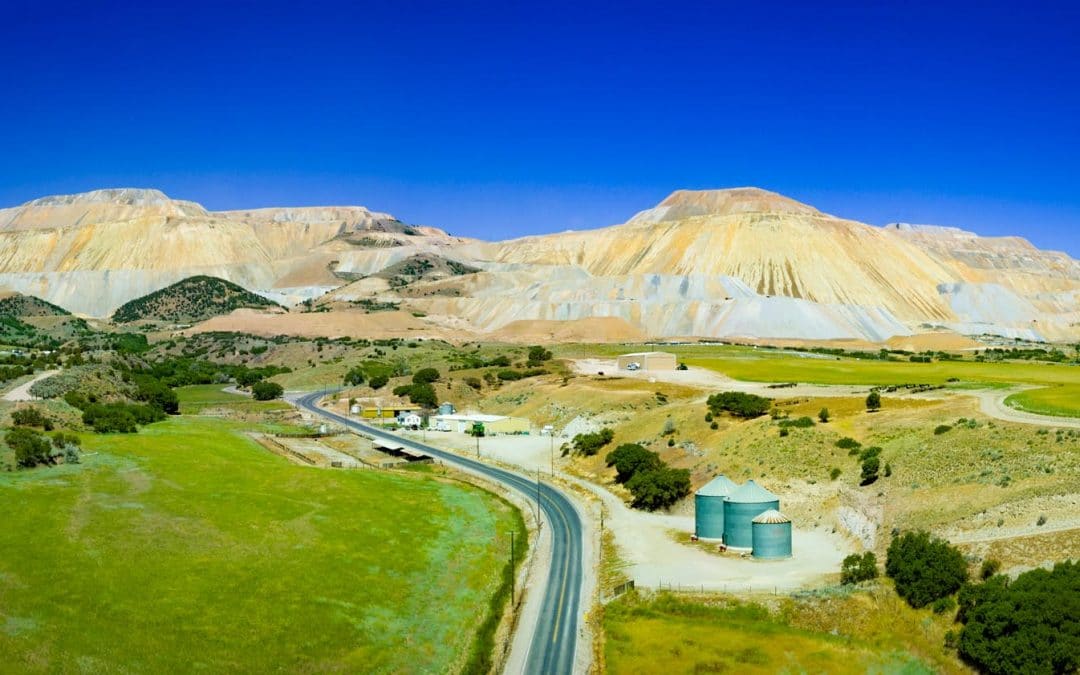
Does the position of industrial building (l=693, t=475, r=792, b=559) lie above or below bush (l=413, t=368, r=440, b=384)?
below

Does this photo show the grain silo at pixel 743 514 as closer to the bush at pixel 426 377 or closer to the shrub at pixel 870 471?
the shrub at pixel 870 471

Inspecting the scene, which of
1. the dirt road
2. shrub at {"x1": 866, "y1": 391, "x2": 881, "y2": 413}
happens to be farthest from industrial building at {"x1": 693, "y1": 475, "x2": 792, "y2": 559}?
the dirt road

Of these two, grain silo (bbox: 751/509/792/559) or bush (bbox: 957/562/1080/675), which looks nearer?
bush (bbox: 957/562/1080/675)

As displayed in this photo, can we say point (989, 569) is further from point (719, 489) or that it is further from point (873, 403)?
point (873, 403)

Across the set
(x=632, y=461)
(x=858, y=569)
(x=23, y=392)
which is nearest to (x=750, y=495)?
(x=858, y=569)

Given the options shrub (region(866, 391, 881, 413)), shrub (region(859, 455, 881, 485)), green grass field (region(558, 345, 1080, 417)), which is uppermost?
green grass field (region(558, 345, 1080, 417))

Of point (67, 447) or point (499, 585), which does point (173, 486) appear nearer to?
point (67, 447)

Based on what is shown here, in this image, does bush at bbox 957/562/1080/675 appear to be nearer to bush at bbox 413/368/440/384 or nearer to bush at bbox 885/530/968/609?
bush at bbox 885/530/968/609
